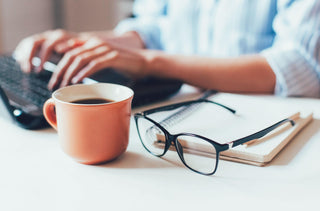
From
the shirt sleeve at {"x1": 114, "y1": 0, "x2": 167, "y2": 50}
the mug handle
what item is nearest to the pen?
the mug handle

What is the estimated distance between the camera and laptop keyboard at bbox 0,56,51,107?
1.97 feet

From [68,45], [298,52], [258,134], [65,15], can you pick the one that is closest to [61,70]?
[68,45]

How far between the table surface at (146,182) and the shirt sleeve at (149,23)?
644mm

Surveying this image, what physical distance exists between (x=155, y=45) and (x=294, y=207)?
0.82 metres

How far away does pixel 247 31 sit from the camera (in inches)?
35.6

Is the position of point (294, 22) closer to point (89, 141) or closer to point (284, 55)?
point (284, 55)

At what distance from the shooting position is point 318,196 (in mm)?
369

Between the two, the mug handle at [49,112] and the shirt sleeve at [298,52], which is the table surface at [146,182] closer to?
the mug handle at [49,112]

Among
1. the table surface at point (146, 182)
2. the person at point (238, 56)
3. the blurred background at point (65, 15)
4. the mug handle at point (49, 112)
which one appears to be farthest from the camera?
the blurred background at point (65, 15)

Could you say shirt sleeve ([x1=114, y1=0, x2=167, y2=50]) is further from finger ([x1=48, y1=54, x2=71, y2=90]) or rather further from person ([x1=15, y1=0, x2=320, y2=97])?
finger ([x1=48, y1=54, x2=71, y2=90])

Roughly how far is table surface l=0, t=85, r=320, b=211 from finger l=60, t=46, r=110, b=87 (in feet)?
0.65

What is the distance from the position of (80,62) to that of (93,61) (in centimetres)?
3

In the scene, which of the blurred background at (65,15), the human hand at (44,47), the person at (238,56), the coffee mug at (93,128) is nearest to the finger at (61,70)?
the person at (238,56)

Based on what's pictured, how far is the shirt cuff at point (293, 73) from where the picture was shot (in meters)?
0.72
